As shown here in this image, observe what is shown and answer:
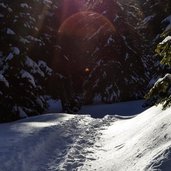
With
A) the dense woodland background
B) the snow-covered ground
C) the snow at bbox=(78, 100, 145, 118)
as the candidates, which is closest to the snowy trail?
the snow-covered ground

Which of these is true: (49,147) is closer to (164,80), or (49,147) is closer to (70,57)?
(164,80)

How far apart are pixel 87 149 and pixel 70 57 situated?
22995 mm

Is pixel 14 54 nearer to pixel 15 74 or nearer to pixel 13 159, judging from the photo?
pixel 15 74

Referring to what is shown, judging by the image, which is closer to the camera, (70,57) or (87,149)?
(87,149)

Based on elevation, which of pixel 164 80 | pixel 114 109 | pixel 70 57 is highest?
pixel 70 57

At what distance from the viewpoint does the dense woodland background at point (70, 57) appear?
71.7ft

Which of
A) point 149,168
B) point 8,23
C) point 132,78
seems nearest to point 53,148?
point 149,168

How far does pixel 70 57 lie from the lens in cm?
3297

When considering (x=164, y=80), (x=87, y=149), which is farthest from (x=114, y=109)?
(x=164, y=80)

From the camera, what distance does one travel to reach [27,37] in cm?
2411

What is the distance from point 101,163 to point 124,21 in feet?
79.6

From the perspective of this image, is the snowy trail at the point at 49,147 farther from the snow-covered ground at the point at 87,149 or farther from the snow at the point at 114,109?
the snow at the point at 114,109

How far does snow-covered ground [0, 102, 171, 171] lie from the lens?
774 cm

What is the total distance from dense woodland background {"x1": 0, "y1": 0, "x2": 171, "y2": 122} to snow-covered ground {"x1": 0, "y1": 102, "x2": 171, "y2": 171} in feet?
26.2
